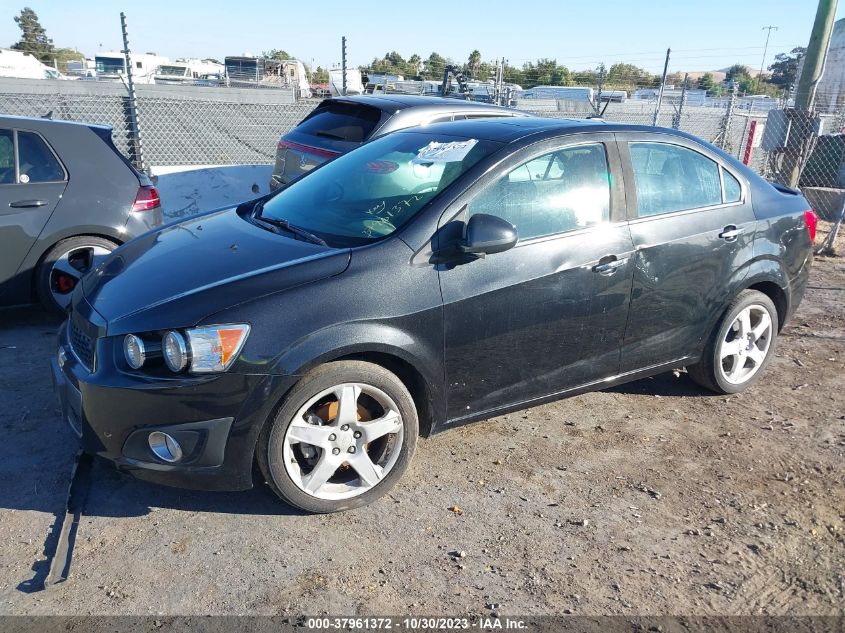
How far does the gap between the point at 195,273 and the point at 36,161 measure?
2971 mm

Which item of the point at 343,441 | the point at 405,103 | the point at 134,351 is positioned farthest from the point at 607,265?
the point at 405,103

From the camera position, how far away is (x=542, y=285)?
354 cm

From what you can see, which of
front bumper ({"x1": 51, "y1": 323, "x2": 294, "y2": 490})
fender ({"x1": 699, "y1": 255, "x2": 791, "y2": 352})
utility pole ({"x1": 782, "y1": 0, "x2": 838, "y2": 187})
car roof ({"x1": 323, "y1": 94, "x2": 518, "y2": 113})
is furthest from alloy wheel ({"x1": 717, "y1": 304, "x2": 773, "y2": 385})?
utility pole ({"x1": 782, "y1": 0, "x2": 838, "y2": 187})

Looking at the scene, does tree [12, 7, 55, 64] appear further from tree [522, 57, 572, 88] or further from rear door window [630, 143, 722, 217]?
rear door window [630, 143, 722, 217]

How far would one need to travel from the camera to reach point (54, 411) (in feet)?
13.3

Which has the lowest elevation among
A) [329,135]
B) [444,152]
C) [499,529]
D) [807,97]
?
[499,529]

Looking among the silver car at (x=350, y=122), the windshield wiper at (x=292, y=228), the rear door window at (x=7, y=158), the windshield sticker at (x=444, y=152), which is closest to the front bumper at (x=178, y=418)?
the windshield wiper at (x=292, y=228)

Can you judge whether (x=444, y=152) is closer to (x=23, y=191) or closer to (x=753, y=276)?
(x=753, y=276)

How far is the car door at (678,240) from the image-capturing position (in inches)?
154

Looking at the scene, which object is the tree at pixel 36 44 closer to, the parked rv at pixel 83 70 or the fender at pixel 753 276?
the parked rv at pixel 83 70

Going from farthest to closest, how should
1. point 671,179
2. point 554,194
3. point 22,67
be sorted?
point 22,67
point 671,179
point 554,194

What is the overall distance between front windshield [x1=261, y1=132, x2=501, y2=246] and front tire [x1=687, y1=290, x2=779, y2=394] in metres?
1.94

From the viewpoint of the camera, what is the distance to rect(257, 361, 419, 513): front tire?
3.03m

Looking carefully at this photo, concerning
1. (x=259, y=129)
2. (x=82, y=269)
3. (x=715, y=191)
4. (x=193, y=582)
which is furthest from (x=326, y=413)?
(x=259, y=129)
